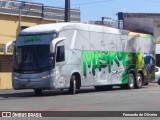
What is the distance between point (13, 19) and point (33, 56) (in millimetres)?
15461

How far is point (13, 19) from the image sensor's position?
38.0 meters

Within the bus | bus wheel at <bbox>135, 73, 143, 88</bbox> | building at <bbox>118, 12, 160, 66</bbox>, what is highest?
building at <bbox>118, 12, 160, 66</bbox>

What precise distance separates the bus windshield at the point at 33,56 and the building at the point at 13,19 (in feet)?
36.8

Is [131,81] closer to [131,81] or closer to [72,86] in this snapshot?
[131,81]

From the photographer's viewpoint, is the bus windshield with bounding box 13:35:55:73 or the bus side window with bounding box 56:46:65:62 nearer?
the bus windshield with bounding box 13:35:55:73

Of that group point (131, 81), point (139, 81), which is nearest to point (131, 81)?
point (131, 81)

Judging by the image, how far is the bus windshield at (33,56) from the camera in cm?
2277

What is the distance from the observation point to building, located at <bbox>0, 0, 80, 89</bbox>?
36562 mm

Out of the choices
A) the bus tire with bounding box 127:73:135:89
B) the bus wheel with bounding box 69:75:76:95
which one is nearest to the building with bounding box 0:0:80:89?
the bus tire with bounding box 127:73:135:89

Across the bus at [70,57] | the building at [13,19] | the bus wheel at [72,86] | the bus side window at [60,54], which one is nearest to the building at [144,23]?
the building at [13,19]

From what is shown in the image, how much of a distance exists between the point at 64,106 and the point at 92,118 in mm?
3629

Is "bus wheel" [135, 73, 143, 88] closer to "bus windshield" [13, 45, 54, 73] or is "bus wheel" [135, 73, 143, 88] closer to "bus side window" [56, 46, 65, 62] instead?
"bus side window" [56, 46, 65, 62]

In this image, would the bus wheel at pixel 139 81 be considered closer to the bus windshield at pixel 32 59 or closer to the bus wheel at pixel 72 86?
the bus wheel at pixel 72 86

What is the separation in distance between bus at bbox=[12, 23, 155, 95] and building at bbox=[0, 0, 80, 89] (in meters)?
9.99
